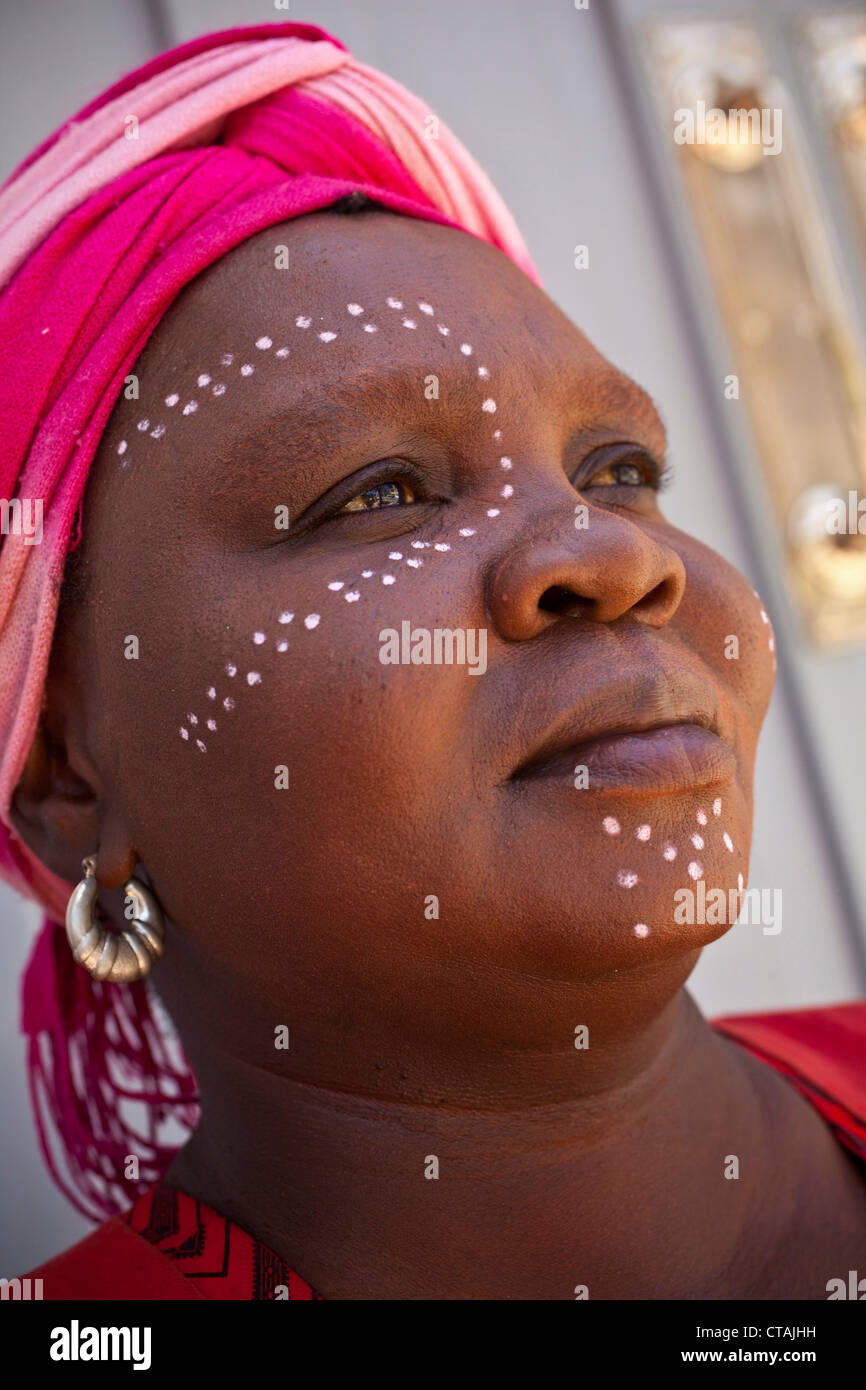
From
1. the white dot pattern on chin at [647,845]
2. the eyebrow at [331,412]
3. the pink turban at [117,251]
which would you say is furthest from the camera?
the pink turban at [117,251]

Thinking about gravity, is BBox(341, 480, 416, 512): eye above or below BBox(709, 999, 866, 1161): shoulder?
above

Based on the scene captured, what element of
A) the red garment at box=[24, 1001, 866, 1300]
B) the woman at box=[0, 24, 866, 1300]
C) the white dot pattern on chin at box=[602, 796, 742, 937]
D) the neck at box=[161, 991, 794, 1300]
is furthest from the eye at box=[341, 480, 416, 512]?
the red garment at box=[24, 1001, 866, 1300]

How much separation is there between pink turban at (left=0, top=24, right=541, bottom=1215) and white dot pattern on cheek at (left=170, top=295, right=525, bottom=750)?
0.36 ft

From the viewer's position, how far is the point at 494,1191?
1111 mm

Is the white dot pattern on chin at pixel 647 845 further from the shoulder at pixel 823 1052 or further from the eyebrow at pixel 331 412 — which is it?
the shoulder at pixel 823 1052

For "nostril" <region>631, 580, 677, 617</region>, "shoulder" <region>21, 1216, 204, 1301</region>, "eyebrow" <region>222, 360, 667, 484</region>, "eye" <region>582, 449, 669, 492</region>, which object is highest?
"eye" <region>582, 449, 669, 492</region>

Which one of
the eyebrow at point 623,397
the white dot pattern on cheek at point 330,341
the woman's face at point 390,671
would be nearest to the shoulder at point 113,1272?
the woman's face at point 390,671

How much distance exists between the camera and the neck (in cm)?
111

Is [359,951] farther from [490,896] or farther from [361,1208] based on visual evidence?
[361,1208]

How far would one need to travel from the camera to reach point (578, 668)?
40.9 inches

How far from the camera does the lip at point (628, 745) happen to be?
102 centimetres

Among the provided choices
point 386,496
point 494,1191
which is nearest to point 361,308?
point 386,496

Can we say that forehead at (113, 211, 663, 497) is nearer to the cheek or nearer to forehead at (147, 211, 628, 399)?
forehead at (147, 211, 628, 399)

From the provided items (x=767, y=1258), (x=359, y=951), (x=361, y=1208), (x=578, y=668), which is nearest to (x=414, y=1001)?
(x=359, y=951)
